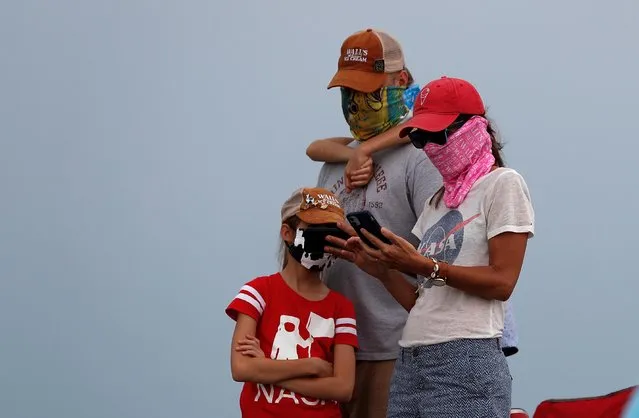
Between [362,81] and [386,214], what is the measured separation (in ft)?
1.15

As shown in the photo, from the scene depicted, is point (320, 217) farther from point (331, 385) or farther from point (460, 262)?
point (460, 262)

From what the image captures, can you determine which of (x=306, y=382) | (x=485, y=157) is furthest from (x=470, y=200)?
(x=306, y=382)

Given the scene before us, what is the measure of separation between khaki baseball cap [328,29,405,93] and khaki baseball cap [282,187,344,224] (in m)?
0.28

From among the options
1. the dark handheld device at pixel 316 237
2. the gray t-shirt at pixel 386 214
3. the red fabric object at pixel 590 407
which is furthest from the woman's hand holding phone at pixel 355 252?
the red fabric object at pixel 590 407

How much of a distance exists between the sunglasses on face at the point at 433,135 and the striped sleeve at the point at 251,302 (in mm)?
674

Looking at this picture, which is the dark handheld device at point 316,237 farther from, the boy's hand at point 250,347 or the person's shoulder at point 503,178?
the person's shoulder at point 503,178

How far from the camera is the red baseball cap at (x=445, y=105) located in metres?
2.42

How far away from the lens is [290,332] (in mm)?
2871

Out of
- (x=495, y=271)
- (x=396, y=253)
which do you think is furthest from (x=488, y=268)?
(x=396, y=253)

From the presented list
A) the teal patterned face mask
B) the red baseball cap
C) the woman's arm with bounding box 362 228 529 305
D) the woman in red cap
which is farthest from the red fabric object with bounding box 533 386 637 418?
the teal patterned face mask

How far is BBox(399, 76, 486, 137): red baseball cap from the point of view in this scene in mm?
2420

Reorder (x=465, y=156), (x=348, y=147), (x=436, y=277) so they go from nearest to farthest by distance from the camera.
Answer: (x=436, y=277) → (x=465, y=156) → (x=348, y=147)

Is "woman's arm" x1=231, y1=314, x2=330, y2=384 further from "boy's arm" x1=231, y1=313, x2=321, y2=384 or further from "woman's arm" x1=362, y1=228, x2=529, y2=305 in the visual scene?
"woman's arm" x1=362, y1=228, x2=529, y2=305

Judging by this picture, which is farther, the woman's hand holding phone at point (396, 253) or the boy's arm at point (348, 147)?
the boy's arm at point (348, 147)
